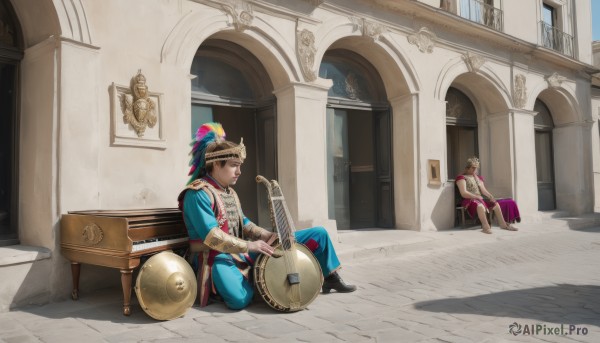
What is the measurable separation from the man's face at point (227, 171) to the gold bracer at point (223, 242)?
562mm

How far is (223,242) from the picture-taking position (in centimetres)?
396

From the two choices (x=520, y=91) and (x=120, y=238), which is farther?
(x=520, y=91)

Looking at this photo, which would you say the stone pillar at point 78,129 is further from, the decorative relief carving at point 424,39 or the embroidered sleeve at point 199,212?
the decorative relief carving at point 424,39

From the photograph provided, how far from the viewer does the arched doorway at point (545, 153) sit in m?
13.7

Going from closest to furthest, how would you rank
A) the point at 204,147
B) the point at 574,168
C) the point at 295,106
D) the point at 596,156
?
the point at 204,147 → the point at 295,106 → the point at 574,168 → the point at 596,156

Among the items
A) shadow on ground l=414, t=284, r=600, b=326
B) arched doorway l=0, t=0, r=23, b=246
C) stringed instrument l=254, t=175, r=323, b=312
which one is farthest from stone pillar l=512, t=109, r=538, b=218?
arched doorway l=0, t=0, r=23, b=246

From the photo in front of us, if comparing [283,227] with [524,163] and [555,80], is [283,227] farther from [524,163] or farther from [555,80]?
[555,80]

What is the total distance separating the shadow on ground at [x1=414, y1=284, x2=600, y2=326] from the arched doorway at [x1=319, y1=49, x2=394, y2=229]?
4.50 meters

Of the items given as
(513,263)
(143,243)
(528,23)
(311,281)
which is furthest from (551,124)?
(143,243)

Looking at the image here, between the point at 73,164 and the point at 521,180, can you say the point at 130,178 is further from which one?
the point at 521,180

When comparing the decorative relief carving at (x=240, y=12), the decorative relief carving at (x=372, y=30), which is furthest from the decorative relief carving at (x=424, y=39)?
the decorative relief carving at (x=240, y=12)

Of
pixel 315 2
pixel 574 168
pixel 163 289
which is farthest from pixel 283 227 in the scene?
pixel 574 168

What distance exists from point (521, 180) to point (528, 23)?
4345mm

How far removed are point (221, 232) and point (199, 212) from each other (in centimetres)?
27
